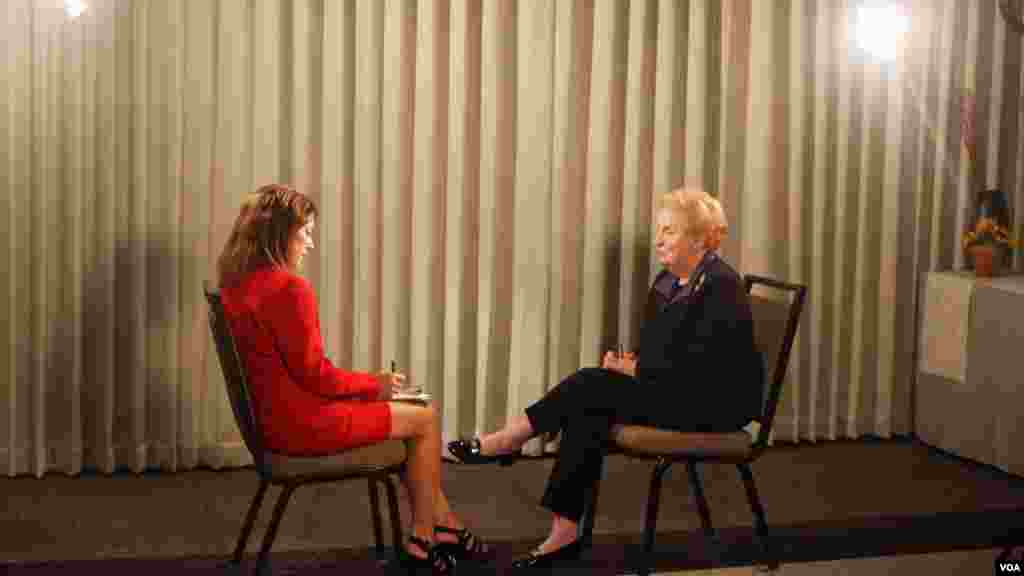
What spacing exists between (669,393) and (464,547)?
2.28 feet

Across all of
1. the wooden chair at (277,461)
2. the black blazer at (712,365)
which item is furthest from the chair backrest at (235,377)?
the black blazer at (712,365)

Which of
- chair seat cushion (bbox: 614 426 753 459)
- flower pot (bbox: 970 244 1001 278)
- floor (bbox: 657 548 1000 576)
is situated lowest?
floor (bbox: 657 548 1000 576)

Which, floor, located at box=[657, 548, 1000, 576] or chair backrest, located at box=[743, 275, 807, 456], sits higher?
chair backrest, located at box=[743, 275, 807, 456]

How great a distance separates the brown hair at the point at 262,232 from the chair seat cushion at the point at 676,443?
1.04 m

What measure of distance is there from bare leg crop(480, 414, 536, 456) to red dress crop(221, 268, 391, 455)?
579 mm

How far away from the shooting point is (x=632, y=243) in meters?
5.85

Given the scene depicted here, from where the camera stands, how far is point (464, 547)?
14.9ft

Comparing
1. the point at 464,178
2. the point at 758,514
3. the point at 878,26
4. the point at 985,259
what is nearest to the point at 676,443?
the point at 758,514

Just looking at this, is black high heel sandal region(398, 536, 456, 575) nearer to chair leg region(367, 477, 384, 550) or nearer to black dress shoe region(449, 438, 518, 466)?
chair leg region(367, 477, 384, 550)

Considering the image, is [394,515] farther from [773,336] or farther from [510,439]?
[773,336]

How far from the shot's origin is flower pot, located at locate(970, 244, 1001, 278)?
584 centimetres

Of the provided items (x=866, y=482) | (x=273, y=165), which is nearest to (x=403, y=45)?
(x=273, y=165)

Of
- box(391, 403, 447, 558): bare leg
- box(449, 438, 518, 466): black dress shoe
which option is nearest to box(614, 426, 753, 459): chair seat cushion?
box(449, 438, 518, 466): black dress shoe

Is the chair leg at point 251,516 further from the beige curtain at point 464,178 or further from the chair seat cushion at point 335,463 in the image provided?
the beige curtain at point 464,178
